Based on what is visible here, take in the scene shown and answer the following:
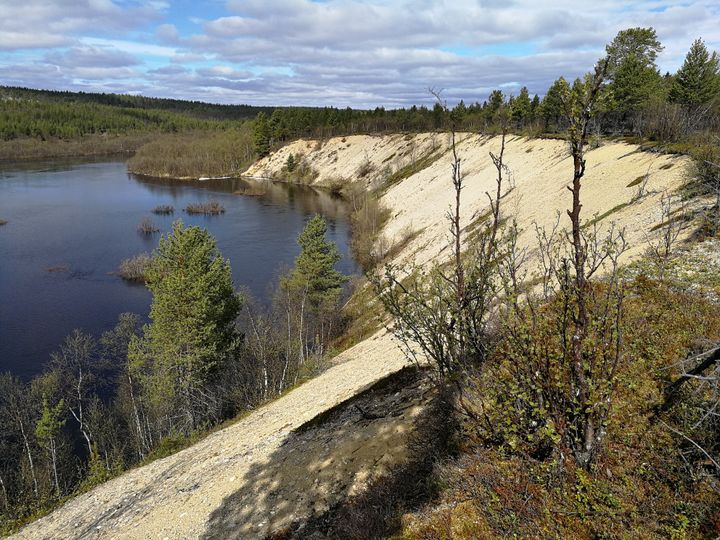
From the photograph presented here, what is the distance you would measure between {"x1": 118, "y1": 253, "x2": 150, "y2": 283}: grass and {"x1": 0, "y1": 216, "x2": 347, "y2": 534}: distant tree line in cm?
1528

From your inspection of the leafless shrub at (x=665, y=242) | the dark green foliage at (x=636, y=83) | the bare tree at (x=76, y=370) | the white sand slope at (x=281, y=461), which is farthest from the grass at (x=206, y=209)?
the leafless shrub at (x=665, y=242)

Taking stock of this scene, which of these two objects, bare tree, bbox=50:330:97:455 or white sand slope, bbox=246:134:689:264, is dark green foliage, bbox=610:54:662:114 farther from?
bare tree, bbox=50:330:97:455

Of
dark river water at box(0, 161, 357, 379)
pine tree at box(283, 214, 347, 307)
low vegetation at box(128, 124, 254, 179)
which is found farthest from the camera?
low vegetation at box(128, 124, 254, 179)

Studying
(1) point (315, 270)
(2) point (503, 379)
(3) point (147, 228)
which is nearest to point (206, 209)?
(3) point (147, 228)

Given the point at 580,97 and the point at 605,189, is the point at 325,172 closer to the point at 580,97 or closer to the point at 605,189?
the point at 605,189

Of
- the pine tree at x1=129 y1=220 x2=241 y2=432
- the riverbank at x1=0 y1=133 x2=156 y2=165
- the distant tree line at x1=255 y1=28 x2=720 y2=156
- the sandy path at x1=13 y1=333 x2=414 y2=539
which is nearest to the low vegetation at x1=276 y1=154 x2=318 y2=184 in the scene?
the distant tree line at x1=255 y1=28 x2=720 y2=156

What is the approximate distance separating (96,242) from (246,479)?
5638cm

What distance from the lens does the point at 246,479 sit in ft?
37.9

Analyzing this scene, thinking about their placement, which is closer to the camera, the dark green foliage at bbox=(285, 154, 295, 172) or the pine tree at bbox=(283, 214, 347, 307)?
the pine tree at bbox=(283, 214, 347, 307)

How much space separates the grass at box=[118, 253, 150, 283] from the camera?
1786 inches

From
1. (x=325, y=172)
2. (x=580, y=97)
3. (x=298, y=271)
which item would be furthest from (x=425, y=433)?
(x=325, y=172)

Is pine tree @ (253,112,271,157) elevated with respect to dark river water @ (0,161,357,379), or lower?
elevated

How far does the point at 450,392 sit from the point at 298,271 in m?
23.2

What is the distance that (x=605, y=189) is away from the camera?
1189 inches
